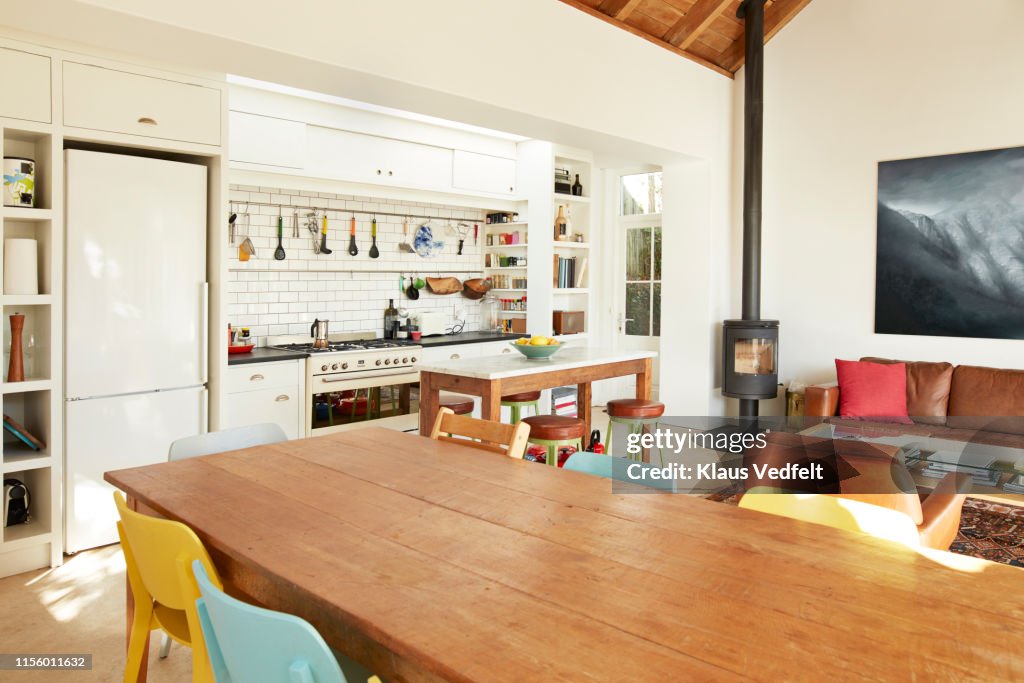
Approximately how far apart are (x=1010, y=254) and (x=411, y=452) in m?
5.18

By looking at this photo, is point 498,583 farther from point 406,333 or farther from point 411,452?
point 406,333

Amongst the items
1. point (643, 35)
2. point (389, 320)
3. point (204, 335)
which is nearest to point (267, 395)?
point (204, 335)

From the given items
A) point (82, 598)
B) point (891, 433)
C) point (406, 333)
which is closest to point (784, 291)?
point (891, 433)

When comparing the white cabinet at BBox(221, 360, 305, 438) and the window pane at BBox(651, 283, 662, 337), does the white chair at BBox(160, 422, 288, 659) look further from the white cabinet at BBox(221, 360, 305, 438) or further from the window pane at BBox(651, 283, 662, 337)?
the window pane at BBox(651, 283, 662, 337)

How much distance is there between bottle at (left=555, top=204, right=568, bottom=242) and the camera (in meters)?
7.03

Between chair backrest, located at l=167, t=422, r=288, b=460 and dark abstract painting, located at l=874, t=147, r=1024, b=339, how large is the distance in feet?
17.2

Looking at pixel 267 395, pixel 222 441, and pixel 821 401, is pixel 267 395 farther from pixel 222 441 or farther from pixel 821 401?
pixel 821 401

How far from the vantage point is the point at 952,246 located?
577 cm

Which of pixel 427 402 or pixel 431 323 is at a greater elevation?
pixel 431 323

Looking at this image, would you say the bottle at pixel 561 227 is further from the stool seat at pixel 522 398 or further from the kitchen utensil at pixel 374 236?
the stool seat at pixel 522 398

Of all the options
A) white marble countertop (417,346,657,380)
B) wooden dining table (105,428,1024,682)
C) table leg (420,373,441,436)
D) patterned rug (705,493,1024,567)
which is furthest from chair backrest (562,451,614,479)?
table leg (420,373,441,436)

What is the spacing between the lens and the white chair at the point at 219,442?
2.64 metres

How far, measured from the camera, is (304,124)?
529cm

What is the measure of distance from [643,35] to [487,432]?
4.21 m
